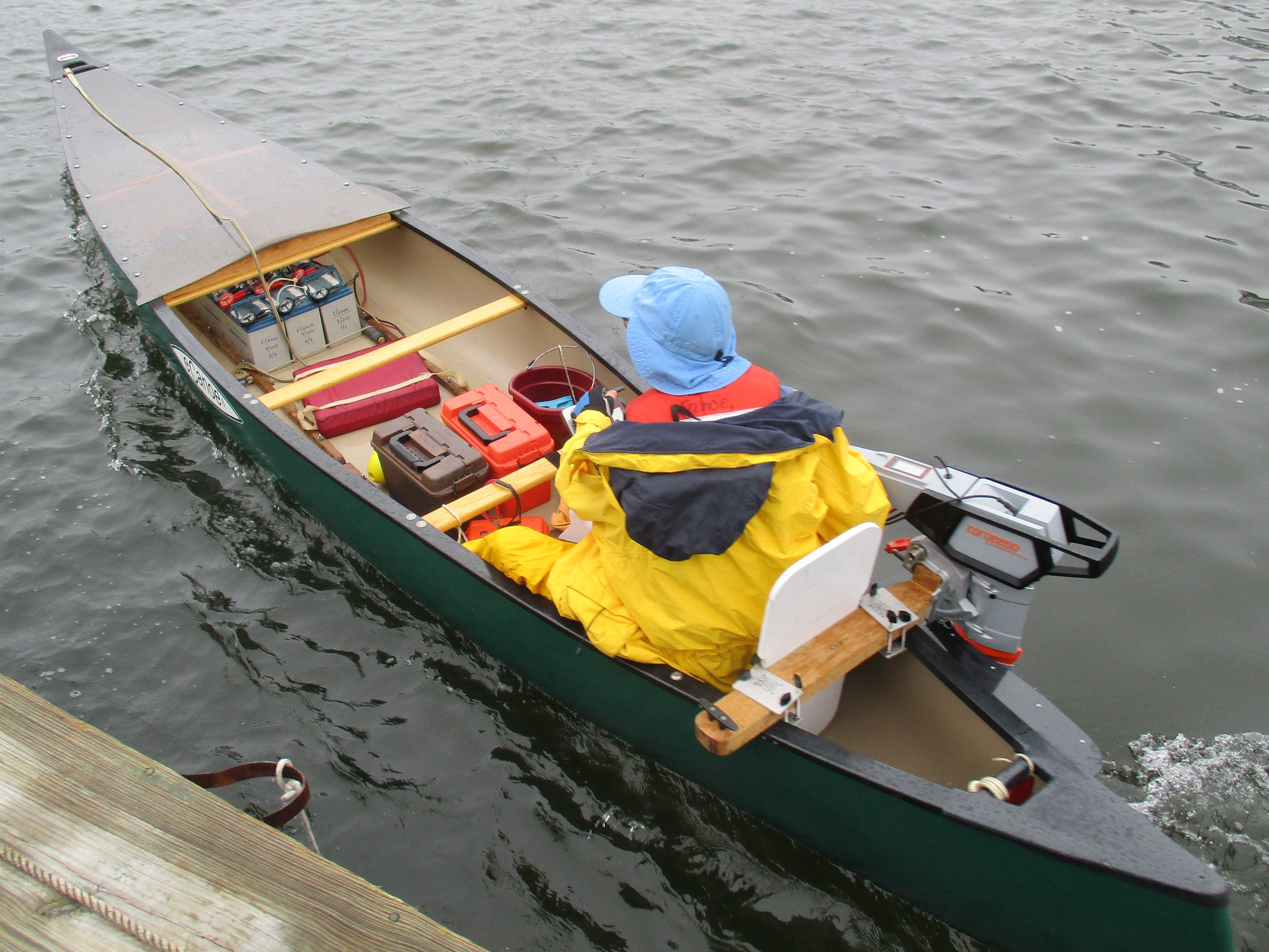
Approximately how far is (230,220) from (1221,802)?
17.7 feet

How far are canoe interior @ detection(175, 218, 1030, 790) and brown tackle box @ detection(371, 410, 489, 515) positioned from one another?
Result: 6.9 inches

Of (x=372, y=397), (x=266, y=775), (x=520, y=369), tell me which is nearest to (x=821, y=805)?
(x=266, y=775)

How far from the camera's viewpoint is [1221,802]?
3346 millimetres

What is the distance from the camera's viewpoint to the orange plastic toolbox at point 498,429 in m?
4.02

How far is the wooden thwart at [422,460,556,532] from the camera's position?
367 centimetres

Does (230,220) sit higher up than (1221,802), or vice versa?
(230,220)

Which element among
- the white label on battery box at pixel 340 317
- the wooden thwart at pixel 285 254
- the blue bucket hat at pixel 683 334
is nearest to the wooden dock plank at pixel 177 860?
the blue bucket hat at pixel 683 334

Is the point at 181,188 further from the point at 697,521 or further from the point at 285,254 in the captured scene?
the point at 697,521

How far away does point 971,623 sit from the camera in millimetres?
2867

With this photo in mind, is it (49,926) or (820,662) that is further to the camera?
(820,662)

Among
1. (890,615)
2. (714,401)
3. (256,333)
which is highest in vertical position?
(714,401)

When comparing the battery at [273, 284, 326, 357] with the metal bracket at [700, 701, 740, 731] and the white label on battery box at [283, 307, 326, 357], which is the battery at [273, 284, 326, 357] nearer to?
the white label on battery box at [283, 307, 326, 357]

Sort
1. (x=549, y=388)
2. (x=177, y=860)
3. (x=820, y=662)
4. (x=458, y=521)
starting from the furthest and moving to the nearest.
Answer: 1. (x=549, y=388)
2. (x=458, y=521)
3. (x=820, y=662)
4. (x=177, y=860)

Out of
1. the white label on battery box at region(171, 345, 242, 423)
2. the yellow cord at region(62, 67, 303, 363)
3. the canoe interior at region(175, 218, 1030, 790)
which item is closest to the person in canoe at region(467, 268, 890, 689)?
the canoe interior at region(175, 218, 1030, 790)
